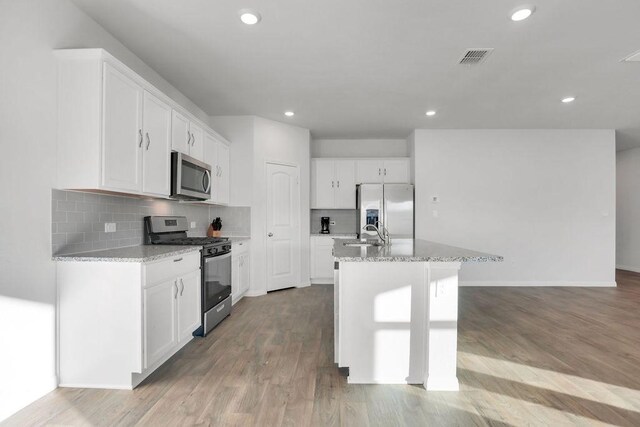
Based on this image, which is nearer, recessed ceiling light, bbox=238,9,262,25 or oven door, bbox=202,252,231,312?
recessed ceiling light, bbox=238,9,262,25

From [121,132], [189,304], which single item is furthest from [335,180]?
[121,132]

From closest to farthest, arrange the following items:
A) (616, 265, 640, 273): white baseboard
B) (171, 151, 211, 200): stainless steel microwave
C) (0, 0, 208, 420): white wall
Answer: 1. (0, 0, 208, 420): white wall
2. (171, 151, 211, 200): stainless steel microwave
3. (616, 265, 640, 273): white baseboard

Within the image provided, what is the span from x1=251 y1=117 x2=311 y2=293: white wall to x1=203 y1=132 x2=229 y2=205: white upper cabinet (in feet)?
1.33

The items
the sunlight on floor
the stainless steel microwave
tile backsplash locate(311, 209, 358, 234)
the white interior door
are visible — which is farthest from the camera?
tile backsplash locate(311, 209, 358, 234)

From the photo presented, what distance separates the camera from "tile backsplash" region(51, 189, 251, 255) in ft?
7.41

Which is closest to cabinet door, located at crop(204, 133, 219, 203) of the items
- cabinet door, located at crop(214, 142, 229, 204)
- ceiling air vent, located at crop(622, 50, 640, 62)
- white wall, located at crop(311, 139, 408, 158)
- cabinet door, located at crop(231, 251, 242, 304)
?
cabinet door, located at crop(214, 142, 229, 204)

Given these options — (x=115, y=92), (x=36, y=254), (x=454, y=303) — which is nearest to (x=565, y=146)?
(x=454, y=303)

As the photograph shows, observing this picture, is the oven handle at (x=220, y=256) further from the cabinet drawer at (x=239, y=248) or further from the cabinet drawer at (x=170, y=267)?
the cabinet drawer at (x=239, y=248)

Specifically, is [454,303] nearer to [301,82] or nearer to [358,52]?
[358,52]

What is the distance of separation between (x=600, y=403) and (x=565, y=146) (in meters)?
4.75

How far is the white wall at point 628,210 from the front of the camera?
270 inches

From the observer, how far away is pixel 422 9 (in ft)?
7.79

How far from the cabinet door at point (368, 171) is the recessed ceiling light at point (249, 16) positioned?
11.9 feet

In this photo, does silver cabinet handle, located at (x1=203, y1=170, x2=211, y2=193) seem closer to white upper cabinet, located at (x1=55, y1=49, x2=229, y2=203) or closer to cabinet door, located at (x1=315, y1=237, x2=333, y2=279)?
white upper cabinet, located at (x1=55, y1=49, x2=229, y2=203)
